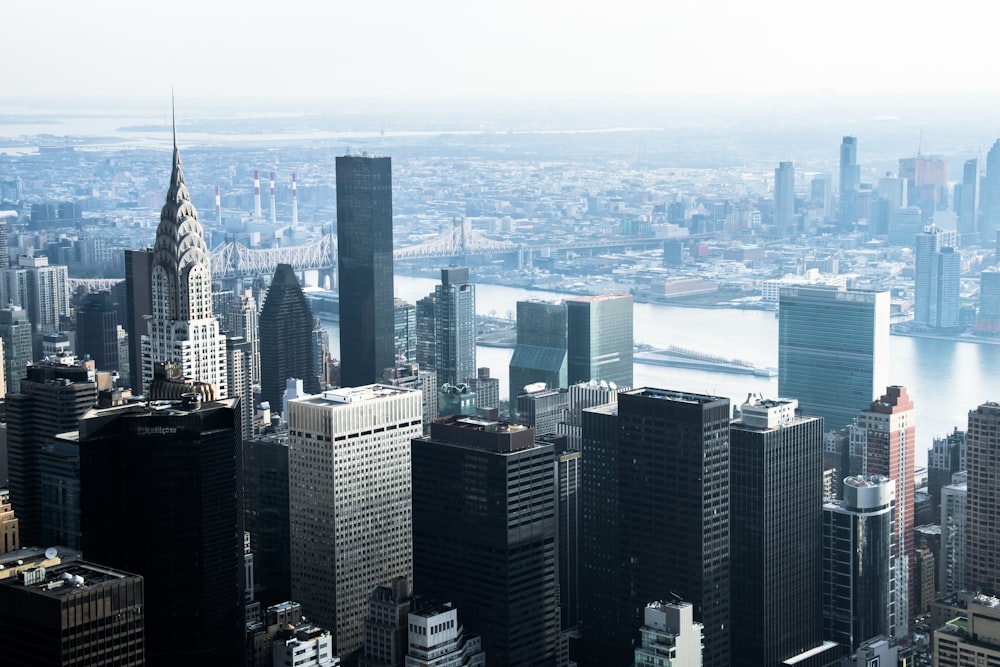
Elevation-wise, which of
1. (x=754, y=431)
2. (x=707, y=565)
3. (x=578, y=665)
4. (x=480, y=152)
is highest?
(x=480, y=152)

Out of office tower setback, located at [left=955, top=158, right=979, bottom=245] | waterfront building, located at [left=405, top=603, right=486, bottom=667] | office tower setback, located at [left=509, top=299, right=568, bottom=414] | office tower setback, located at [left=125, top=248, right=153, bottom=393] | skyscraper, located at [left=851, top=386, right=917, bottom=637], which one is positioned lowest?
waterfront building, located at [left=405, top=603, right=486, bottom=667]

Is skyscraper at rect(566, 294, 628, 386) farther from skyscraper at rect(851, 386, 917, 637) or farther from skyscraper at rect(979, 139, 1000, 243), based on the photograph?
skyscraper at rect(979, 139, 1000, 243)

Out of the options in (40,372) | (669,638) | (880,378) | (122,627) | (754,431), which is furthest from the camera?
(880,378)

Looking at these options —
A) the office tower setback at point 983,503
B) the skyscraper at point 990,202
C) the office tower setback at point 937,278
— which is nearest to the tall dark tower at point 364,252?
the office tower setback at point 937,278

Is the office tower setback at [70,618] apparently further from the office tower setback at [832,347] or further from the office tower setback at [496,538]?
the office tower setback at [832,347]

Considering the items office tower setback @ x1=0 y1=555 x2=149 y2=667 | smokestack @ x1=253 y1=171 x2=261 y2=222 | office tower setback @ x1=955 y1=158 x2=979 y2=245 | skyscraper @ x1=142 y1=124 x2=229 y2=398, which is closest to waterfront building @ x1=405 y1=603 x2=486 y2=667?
office tower setback @ x1=0 y1=555 x2=149 y2=667

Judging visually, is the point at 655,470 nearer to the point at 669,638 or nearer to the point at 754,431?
the point at 754,431

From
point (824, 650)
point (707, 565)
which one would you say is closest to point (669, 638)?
point (707, 565)

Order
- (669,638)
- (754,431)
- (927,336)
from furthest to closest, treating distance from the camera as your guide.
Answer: (927,336) < (754,431) < (669,638)
